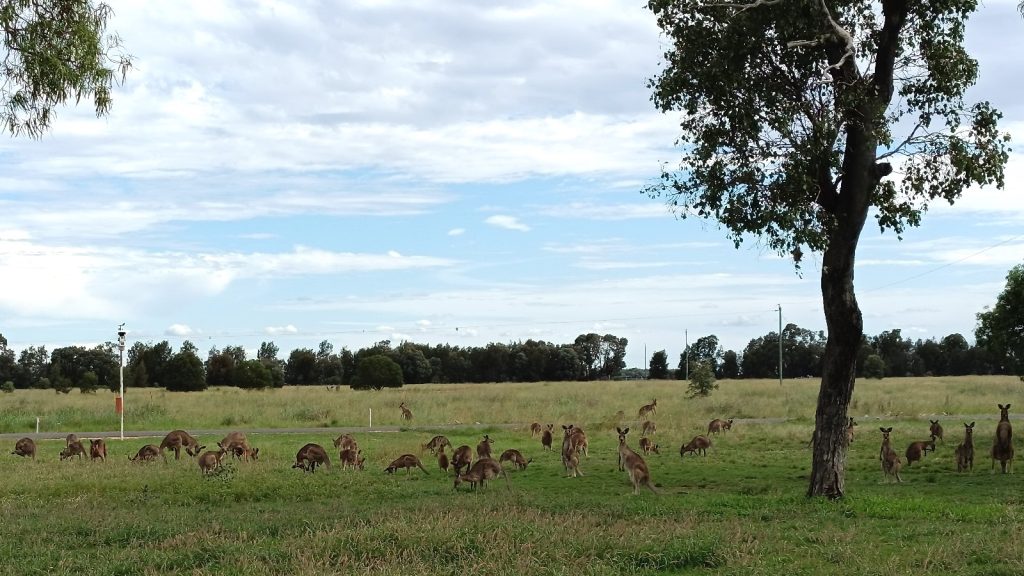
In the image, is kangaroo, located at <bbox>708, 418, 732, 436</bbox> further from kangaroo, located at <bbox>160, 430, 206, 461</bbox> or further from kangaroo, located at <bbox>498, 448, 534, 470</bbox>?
kangaroo, located at <bbox>160, 430, 206, 461</bbox>

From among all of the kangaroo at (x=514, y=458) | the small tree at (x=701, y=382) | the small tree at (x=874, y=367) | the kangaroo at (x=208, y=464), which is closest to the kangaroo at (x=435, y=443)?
the kangaroo at (x=514, y=458)

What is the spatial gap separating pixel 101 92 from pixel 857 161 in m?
11.9

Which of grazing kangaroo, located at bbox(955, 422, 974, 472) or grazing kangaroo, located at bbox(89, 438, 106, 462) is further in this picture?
grazing kangaroo, located at bbox(89, 438, 106, 462)

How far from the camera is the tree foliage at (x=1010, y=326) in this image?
89.8 ft

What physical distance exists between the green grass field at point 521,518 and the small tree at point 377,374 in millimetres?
55171

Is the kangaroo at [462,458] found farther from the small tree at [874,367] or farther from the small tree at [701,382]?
the small tree at [874,367]

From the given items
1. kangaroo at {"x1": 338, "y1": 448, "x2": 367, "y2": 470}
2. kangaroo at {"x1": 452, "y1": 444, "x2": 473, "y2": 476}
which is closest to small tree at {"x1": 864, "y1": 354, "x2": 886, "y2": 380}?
kangaroo at {"x1": 338, "y1": 448, "x2": 367, "y2": 470}

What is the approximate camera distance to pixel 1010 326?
1086 inches

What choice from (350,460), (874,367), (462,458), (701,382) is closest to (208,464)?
(350,460)

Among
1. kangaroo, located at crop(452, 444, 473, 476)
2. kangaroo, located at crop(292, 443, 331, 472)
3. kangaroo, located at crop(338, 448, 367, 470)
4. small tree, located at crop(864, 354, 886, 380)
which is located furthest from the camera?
small tree, located at crop(864, 354, 886, 380)

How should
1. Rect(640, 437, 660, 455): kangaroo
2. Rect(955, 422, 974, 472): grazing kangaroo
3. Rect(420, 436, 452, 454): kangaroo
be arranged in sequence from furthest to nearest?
Rect(640, 437, 660, 455): kangaroo < Rect(420, 436, 452, 454): kangaroo < Rect(955, 422, 974, 472): grazing kangaroo

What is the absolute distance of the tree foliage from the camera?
2736cm

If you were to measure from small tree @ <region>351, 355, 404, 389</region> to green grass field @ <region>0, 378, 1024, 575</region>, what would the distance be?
5517cm

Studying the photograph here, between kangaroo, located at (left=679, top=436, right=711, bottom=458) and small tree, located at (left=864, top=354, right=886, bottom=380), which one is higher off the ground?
small tree, located at (left=864, top=354, right=886, bottom=380)
